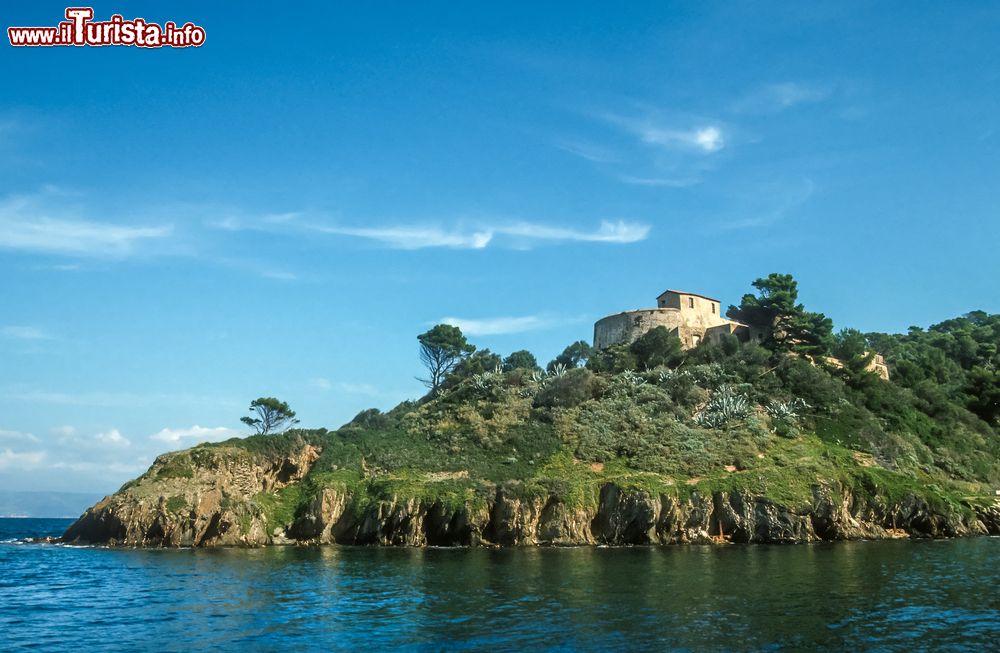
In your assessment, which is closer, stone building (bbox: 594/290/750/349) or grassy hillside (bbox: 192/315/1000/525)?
grassy hillside (bbox: 192/315/1000/525)

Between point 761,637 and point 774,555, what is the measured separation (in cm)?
2133

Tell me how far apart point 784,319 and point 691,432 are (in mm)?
34835

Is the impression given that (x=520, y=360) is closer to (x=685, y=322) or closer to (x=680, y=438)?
(x=685, y=322)

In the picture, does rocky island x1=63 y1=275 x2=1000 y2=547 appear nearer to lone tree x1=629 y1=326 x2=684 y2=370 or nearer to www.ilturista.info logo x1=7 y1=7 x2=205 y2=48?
lone tree x1=629 y1=326 x2=684 y2=370

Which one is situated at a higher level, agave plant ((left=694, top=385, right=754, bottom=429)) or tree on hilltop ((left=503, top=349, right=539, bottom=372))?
tree on hilltop ((left=503, top=349, right=539, bottom=372))

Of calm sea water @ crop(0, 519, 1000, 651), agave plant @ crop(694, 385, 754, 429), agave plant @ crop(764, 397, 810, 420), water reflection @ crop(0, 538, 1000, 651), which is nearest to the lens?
calm sea water @ crop(0, 519, 1000, 651)

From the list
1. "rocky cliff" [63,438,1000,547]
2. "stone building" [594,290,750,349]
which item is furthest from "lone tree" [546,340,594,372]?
"rocky cliff" [63,438,1000,547]

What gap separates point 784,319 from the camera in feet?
297

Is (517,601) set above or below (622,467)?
below

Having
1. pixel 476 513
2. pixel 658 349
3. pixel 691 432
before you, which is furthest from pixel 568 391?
pixel 476 513

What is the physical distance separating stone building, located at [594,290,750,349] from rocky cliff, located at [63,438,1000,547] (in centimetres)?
3916

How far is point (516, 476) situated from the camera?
55.9m

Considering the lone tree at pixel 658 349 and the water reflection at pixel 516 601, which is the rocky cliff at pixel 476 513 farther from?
the lone tree at pixel 658 349

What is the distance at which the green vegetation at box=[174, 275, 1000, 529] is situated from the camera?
53.8 meters
